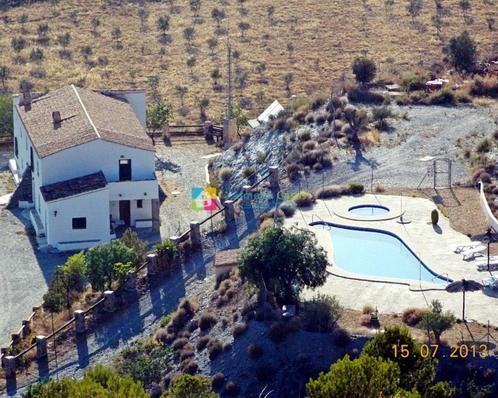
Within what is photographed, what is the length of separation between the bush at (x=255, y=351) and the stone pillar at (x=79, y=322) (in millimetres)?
8121

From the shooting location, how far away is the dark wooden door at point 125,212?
6025 centimetres

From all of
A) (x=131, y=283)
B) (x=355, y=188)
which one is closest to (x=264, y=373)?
(x=131, y=283)

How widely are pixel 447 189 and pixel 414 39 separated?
32.7m

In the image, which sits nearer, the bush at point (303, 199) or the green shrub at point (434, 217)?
the green shrub at point (434, 217)

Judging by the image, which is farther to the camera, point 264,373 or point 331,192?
point 331,192

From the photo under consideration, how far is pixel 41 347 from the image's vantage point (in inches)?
1863

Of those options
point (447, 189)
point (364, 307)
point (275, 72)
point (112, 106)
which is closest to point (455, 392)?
point (364, 307)

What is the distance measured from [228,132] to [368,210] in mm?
17118

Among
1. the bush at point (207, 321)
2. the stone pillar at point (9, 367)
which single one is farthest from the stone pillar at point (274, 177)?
the stone pillar at point (9, 367)

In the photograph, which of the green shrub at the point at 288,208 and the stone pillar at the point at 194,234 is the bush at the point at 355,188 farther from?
the stone pillar at the point at 194,234

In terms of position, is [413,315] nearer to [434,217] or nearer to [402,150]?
[434,217]

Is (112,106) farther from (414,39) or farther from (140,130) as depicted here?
(414,39)

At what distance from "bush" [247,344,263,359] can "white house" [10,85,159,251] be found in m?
16.5

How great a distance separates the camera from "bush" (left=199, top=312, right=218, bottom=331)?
4612cm
